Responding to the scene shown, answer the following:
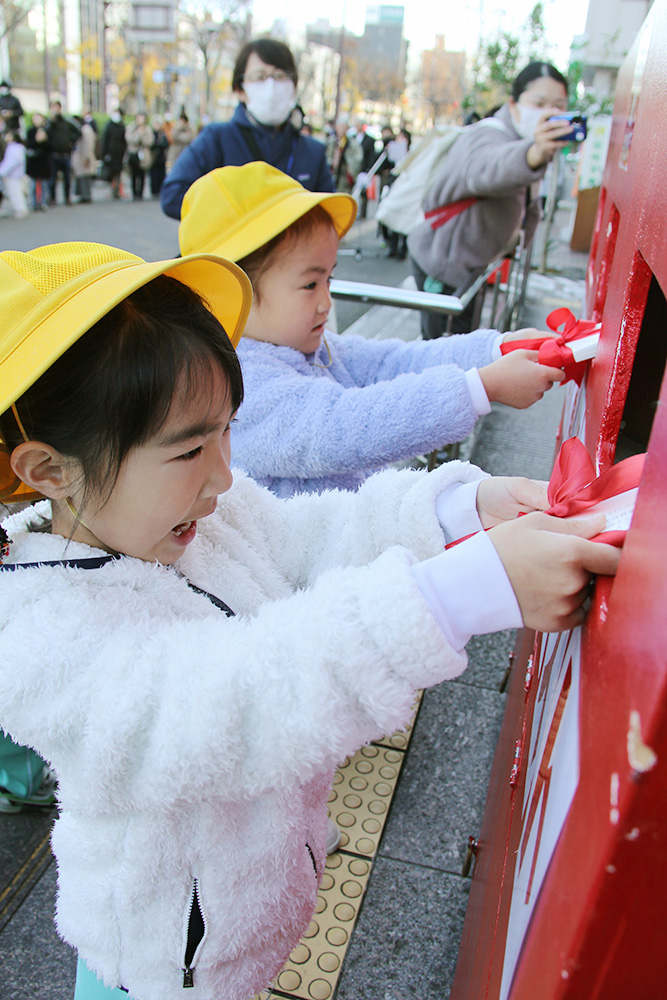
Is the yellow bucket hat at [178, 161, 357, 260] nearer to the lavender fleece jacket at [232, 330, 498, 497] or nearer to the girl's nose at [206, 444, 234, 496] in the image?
the lavender fleece jacket at [232, 330, 498, 497]

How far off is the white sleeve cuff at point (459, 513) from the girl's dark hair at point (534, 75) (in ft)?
11.2

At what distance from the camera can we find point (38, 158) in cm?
1335

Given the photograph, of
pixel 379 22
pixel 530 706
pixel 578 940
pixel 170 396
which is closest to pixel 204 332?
pixel 170 396

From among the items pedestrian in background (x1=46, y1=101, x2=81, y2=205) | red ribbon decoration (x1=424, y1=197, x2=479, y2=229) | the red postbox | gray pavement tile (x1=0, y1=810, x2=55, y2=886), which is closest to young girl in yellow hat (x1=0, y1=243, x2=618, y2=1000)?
the red postbox

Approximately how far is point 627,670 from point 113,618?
2.32 feet

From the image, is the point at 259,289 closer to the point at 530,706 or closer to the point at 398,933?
the point at 530,706

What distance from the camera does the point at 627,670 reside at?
46 cm

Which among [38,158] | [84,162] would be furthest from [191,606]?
[84,162]

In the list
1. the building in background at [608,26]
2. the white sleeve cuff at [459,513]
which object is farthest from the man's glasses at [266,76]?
the building in background at [608,26]

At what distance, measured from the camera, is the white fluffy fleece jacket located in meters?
0.83

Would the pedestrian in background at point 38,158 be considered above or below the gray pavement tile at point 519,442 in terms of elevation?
above

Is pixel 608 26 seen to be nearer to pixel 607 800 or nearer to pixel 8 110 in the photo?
pixel 8 110

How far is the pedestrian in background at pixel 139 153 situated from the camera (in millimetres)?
16109

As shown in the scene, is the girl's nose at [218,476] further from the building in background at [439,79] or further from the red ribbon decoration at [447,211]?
the building in background at [439,79]
